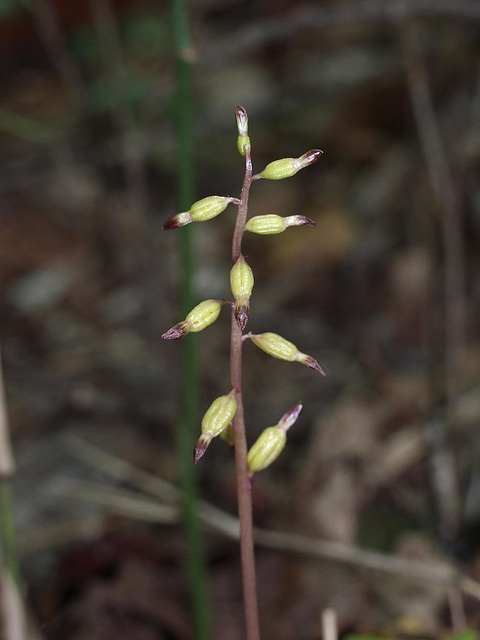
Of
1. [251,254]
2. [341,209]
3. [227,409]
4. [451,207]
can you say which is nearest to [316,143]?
[341,209]

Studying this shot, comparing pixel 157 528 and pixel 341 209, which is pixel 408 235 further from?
pixel 157 528

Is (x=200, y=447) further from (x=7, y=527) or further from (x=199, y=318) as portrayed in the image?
(x=7, y=527)

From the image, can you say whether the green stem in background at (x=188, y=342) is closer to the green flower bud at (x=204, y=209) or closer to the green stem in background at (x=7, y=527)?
the green stem in background at (x=7, y=527)

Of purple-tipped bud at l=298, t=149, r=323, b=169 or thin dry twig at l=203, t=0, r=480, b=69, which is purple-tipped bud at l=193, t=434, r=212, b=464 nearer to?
purple-tipped bud at l=298, t=149, r=323, b=169

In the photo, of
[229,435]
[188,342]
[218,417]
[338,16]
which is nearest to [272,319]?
[338,16]

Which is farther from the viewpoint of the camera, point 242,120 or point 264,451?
point 264,451

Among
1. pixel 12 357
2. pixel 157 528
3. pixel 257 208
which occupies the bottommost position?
pixel 157 528

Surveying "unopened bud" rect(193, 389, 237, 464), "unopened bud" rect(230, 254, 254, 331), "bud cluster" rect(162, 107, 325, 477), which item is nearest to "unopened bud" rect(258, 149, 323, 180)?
"bud cluster" rect(162, 107, 325, 477)
